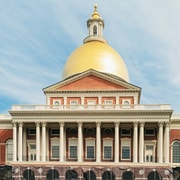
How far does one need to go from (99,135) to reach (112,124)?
9.47 feet

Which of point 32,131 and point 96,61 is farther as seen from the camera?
point 96,61

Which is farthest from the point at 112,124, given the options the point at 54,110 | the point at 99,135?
the point at 54,110

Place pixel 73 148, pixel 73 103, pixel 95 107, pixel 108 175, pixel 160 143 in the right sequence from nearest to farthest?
pixel 108 175 < pixel 160 143 < pixel 95 107 < pixel 73 148 < pixel 73 103

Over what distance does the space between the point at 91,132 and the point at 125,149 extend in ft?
17.9

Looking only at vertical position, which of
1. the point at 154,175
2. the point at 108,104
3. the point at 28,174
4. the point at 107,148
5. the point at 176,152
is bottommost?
the point at 154,175

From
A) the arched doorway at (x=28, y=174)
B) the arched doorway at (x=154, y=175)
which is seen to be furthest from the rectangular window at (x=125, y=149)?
the arched doorway at (x=28, y=174)

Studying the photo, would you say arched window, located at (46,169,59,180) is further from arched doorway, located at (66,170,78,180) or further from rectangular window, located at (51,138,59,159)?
rectangular window, located at (51,138,59,159)

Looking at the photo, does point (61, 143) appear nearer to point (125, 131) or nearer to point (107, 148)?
point (107, 148)

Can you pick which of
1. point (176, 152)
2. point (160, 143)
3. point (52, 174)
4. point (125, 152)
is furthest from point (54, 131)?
point (176, 152)

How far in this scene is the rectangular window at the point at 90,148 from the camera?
5066 cm

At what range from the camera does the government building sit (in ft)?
142

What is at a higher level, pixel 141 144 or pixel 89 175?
pixel 141 144

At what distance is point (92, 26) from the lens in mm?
63938

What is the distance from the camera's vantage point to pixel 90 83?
178 feet
